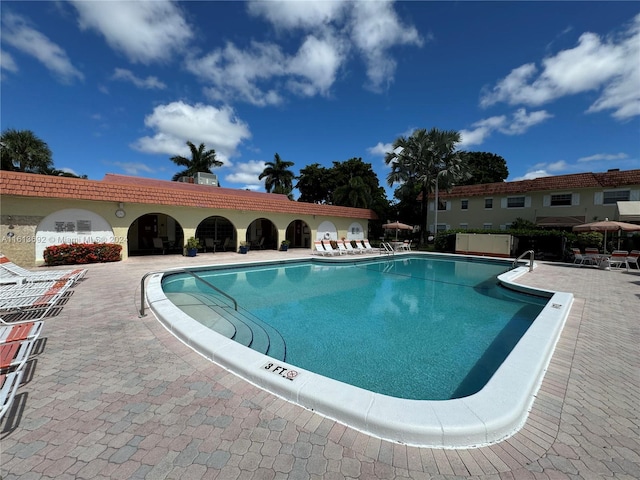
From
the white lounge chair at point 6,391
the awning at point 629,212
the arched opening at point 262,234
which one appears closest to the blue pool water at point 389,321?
the white lounge chair at point 6,391

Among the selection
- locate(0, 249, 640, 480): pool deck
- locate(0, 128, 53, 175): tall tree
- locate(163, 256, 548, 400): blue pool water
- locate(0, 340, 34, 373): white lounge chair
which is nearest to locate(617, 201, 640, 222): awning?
locate(163, 256, 548, 400): blue pool water

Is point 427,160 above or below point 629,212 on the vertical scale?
above

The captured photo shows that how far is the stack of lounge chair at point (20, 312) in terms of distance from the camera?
2656mm

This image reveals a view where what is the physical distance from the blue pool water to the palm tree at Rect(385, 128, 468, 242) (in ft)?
40.6

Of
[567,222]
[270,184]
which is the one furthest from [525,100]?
[270,184]

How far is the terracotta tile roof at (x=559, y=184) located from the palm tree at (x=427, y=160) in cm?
476

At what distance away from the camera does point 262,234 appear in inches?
944

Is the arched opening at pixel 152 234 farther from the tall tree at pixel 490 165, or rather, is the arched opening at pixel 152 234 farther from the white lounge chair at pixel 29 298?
the tall tree at pixel 490 165

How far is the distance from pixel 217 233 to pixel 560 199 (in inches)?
1168

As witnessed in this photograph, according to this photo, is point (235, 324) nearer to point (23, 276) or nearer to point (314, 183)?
point (23, 276)

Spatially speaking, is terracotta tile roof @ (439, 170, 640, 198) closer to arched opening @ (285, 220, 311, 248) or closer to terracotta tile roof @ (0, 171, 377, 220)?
arched opening @ (285, 220, 311, 248)

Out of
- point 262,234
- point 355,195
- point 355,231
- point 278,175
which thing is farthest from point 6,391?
point 278,175

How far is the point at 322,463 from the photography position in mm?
1940

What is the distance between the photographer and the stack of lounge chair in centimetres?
266
